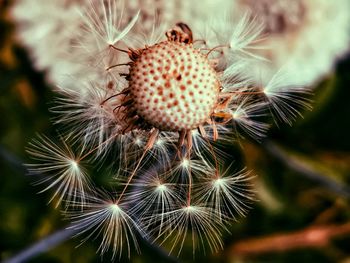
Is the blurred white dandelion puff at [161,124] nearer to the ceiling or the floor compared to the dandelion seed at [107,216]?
nearer to the ceiling

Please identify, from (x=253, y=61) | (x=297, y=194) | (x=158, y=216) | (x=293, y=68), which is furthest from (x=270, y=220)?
(x=158, y=216)

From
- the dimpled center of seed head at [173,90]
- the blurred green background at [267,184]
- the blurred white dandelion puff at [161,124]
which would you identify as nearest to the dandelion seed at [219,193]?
the blurred white dandelion puff at [161,124]

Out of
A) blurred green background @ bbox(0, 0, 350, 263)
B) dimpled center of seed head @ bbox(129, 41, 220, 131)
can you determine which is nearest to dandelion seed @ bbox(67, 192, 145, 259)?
dimpled center of seed head @ bbox(129, 41, 220, 131)

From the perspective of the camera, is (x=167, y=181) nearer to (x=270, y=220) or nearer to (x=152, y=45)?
(x=152, y=45)

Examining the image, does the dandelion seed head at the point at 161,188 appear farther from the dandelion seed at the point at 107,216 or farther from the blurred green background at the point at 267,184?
the blurred green background at the point at 267,184

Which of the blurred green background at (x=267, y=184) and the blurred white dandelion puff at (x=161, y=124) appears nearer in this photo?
the blurred white dandelion puff at (x=161, y=124)

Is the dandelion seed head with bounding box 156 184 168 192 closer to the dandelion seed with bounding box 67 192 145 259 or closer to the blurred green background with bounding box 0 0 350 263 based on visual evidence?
the dandelion seed with bounding box 67 192 145 259

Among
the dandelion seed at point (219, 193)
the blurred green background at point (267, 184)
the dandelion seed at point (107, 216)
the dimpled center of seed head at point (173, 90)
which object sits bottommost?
the blurred green background at point (267, 184)
